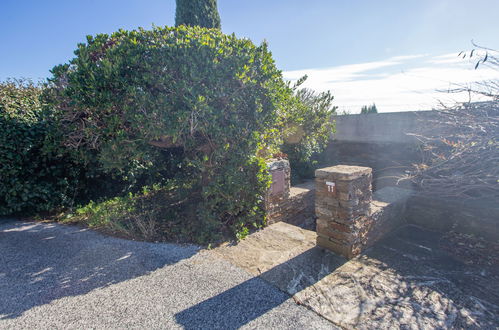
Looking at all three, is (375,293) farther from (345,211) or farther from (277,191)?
(277,191)

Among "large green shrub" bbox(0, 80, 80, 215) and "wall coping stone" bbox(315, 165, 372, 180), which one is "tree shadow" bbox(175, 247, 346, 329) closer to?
"wall coping stone" bbox(315, 165, 372, 180)

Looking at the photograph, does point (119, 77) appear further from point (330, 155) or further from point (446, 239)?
point (330, 155)

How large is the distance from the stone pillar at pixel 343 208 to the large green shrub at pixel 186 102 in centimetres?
110

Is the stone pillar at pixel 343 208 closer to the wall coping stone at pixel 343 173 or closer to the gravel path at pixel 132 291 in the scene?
the wall coping stone at pixel 343 173

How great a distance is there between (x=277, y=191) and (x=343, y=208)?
5.48 ft

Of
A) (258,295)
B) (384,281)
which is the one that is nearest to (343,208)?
(384,281)

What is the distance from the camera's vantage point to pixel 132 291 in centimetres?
273

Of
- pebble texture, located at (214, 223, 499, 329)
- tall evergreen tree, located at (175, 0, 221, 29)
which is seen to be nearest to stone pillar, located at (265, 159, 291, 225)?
pebble texture, located at (214, 223, 499, 329)

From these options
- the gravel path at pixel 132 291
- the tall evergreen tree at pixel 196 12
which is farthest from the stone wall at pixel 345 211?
the tall evergreen tree at pixel 196 12

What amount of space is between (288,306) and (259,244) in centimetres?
140

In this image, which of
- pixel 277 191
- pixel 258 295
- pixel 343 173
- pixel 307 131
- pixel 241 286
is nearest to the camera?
pixel 258 295

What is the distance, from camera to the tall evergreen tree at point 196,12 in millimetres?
6793

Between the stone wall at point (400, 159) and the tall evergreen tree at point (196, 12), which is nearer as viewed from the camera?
the stone wall at point (400, 159)

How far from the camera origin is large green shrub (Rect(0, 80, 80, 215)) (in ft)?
15.3
